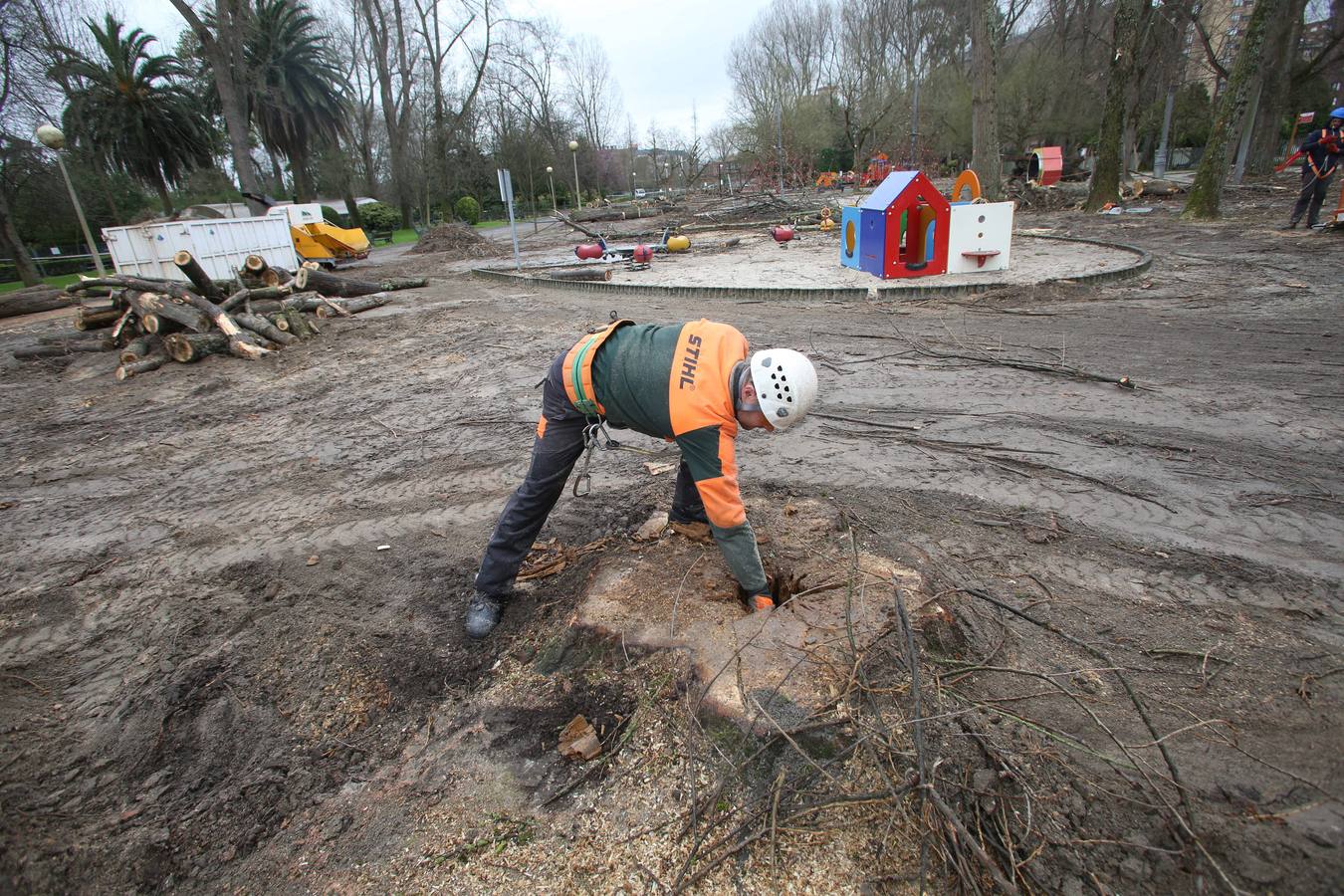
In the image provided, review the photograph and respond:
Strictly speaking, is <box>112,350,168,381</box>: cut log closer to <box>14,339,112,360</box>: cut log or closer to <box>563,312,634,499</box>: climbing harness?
<box>14,339,112,360</box>: cut log

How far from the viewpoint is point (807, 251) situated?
16047mm

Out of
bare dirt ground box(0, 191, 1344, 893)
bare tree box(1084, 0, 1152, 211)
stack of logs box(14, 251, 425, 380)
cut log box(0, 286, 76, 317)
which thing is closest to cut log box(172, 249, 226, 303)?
stack of logs box(14, 251, 425, 380)

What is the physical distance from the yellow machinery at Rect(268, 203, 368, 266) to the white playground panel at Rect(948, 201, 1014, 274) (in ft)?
58.5

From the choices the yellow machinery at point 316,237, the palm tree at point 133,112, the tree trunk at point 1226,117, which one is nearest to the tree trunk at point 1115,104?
the tree trunk at point 1226,117

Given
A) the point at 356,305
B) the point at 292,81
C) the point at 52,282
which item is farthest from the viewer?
the point at 292,81

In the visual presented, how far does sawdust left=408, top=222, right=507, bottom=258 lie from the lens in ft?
73.8

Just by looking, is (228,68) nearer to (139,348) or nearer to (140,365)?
(139,348)

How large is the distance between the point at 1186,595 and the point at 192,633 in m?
4.84

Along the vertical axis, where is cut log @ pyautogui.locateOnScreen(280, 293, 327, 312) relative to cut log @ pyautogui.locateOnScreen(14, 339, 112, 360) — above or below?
above

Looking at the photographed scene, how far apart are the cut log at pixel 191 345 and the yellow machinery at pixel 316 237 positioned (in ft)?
39.5

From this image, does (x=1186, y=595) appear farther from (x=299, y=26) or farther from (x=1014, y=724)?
(x=299, y=26)

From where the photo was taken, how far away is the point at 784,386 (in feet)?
8.34

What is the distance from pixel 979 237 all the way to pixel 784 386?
10009 mm

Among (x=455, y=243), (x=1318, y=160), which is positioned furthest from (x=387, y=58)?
(x=1318, y=160)
